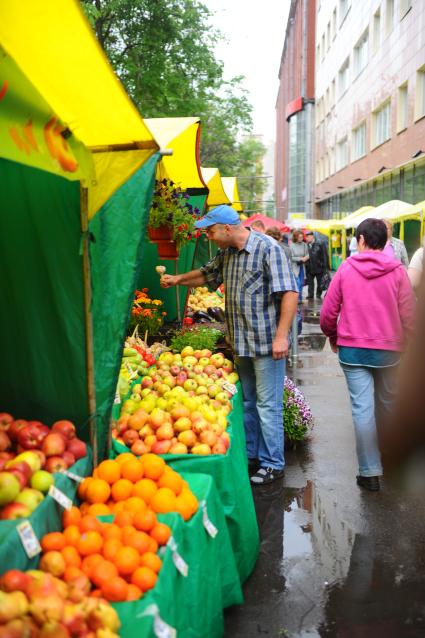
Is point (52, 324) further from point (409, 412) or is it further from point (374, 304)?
point (374, 304)

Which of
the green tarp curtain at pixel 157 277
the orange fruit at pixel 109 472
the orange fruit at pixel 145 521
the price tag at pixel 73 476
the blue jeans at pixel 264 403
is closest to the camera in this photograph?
the orange fruit at pixel 145 521

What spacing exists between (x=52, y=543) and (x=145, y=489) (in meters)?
0.58

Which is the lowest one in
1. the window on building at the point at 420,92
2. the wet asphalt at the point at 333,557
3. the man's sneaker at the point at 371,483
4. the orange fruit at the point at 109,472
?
the wet asphalt at the point at 333,557

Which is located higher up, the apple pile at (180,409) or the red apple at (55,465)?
the red apple at (55,465)

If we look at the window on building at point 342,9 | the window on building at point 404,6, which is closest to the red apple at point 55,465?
the window on building at point 404,6

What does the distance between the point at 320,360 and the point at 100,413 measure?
784 centimetres

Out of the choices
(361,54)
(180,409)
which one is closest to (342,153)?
(361,54)

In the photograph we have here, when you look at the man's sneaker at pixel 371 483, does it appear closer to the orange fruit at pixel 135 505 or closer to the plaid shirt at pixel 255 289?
the plaid shirt at pixel 255 289

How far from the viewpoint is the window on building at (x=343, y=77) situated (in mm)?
34153

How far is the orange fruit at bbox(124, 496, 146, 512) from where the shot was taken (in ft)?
9.35

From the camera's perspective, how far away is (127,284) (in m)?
3.16

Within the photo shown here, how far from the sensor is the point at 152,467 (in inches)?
124

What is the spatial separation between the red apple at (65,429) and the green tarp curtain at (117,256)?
1.19 ft

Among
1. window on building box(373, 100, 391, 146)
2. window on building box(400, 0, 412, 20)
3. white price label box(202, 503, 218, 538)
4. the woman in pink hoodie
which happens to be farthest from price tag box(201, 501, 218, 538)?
window on building box(373, 100, 391, 146)
